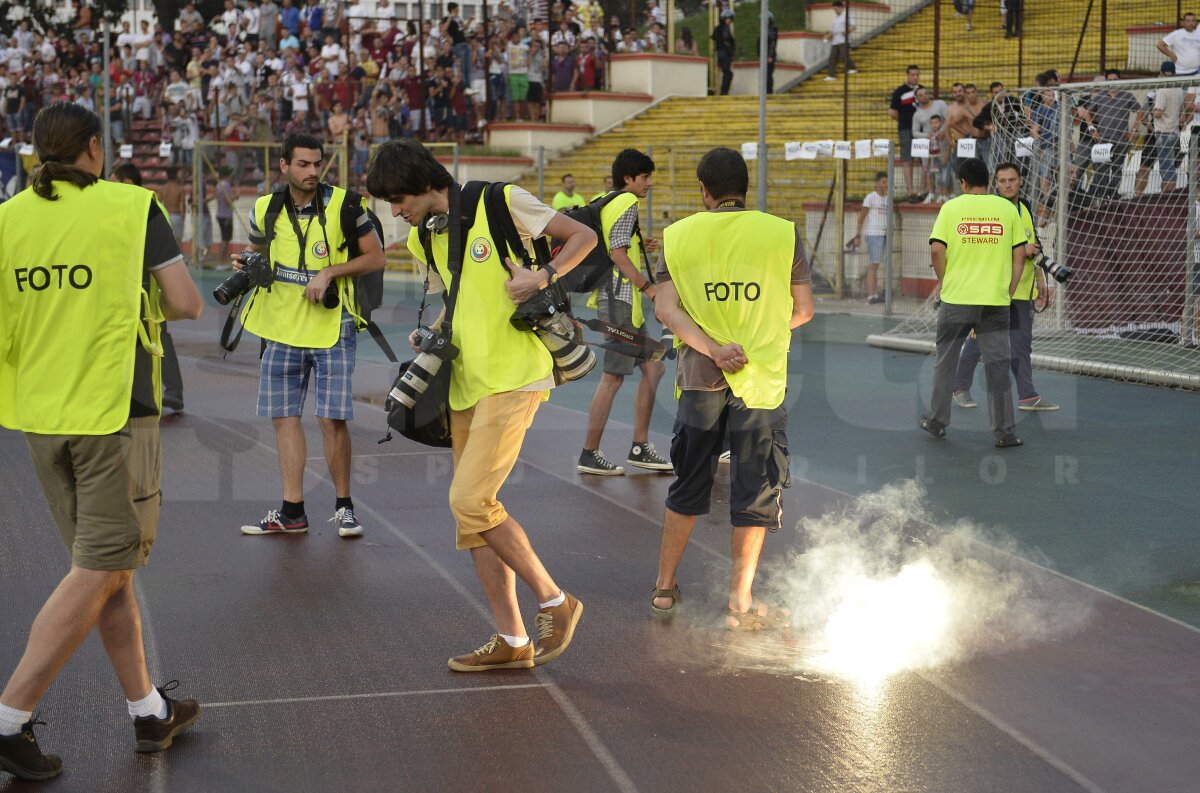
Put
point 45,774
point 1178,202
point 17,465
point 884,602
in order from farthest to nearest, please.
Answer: point 1178,202, point 17,465, point 884,602, point 45,774

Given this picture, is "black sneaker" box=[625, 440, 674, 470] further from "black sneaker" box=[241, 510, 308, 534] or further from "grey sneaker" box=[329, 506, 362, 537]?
"black sneaker" box=[241, 510, 308, 534]

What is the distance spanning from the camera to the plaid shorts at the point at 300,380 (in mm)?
7156

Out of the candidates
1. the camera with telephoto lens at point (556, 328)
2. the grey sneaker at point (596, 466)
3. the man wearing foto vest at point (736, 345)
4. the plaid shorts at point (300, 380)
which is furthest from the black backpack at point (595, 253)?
the camera with telephoto lens at point (556, 328)

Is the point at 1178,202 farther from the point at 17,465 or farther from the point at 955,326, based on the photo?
the point at 17,465

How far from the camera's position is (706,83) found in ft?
103

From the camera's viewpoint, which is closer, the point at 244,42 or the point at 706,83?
the point at 706,83

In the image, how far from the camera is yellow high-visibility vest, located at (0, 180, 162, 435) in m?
4.12

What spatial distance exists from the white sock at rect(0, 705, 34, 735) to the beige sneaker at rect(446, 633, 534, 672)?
1.54 m

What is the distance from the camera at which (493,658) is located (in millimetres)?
5191

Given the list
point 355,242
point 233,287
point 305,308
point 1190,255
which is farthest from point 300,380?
point 1190,255

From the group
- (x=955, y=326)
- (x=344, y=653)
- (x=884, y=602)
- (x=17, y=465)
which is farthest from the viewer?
(x=955, y=326)

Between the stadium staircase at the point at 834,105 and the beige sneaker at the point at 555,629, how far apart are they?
A: 17128 mm

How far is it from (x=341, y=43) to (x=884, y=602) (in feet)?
96.4

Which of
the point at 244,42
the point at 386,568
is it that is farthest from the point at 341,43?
the point at 386,568
